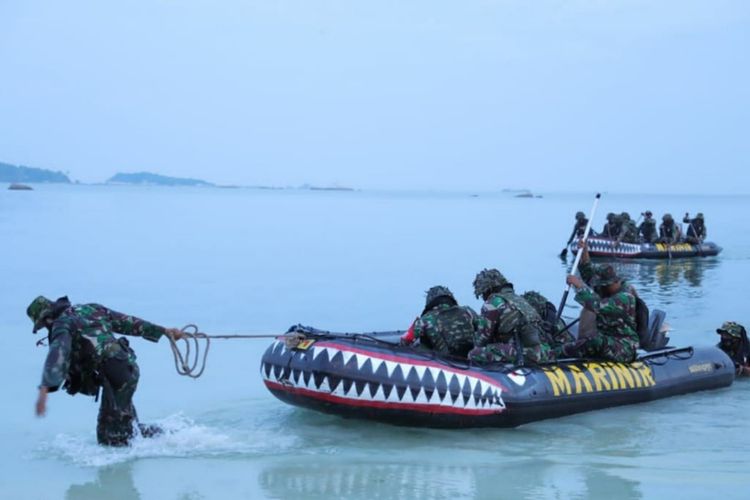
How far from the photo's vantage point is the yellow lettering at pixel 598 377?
9.06 metres

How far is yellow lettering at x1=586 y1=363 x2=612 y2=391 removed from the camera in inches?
357

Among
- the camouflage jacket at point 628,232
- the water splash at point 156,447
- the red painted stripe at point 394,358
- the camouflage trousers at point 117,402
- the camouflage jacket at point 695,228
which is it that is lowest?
the water splash at point 156,447

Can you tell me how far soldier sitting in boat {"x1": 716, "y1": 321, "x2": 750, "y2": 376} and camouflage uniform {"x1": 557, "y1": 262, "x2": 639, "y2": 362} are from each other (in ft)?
7.70

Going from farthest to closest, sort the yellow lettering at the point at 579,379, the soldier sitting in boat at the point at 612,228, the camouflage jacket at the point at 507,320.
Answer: the soldier sitting in boat at the point at 612,228, the yellow lettering at the point at 579,379, the camouflage jacket at the point at 507,320

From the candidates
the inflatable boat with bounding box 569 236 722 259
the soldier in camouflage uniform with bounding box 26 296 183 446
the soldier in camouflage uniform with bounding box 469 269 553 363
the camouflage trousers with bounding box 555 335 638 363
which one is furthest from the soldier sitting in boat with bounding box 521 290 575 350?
the inflatable boat with bounding box 569 236 722 259

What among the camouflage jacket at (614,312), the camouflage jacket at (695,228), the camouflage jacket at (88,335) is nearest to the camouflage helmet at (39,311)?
the camouflage jacket at (88,335)

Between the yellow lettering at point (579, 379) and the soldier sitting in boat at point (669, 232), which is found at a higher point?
the soldier sitting in boat at point (669, 232)

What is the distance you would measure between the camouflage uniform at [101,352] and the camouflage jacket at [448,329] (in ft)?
7.92

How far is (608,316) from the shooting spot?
9.38 meters

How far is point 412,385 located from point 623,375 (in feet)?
8.18

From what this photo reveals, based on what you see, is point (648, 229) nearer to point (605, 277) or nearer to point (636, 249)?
point (636, 249)

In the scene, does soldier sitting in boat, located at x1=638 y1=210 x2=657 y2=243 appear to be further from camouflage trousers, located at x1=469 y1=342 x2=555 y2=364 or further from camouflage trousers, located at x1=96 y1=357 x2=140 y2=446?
camouflage trousers, located at x1=96 y1=357 x2=140 y2=446

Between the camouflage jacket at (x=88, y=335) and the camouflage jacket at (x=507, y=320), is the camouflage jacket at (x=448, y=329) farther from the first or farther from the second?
the camouflage jacket at (x=88, y=335)

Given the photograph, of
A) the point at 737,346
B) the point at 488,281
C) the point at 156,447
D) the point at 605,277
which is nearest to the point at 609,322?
the point at 605,277
